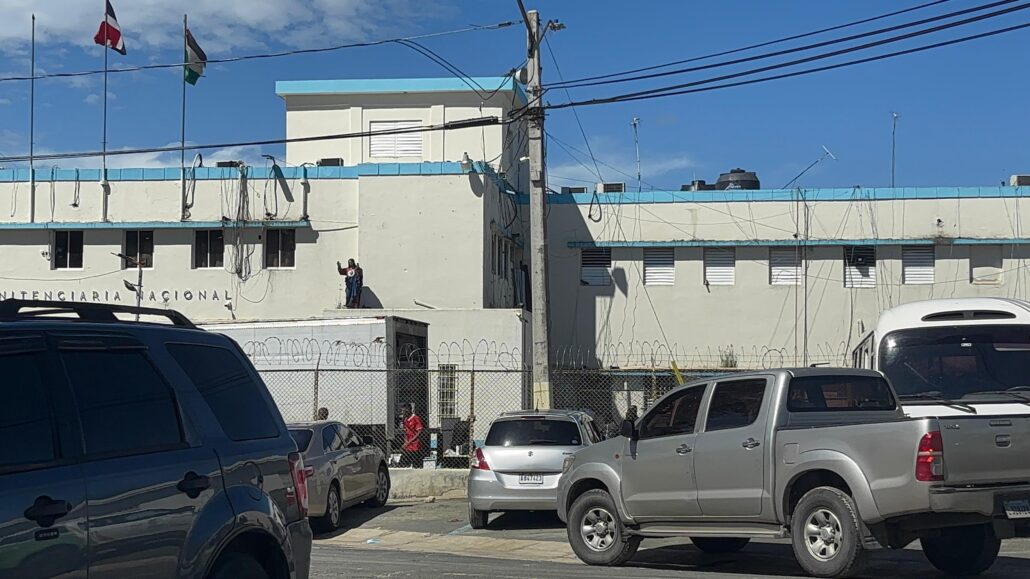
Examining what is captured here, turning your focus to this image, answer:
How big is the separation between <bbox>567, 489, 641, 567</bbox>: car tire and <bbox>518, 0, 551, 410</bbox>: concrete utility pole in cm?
842

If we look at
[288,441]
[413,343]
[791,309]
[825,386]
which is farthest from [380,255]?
[288,441]

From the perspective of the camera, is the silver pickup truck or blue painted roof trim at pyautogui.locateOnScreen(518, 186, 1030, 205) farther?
blue painted roof trim at pyautogui.locateOnScreen(518, 186, 1030, 205)

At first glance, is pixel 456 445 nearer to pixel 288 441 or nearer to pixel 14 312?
pixel 288 441

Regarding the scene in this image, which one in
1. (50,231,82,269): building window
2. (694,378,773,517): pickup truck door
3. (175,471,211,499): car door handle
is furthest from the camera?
(50,231,82,269): building window

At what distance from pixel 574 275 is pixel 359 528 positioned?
1909 centimetres

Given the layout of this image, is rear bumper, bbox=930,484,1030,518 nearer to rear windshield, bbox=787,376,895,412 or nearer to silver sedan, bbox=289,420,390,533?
rear windshield, bbox=787,376,895,412

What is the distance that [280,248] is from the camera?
3120 centimetres

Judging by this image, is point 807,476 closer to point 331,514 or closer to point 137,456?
point 137,456

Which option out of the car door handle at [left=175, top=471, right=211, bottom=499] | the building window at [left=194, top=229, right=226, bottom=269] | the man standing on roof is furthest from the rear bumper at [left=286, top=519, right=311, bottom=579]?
the building window at [left=194, top=229, right=226, bottom=269]

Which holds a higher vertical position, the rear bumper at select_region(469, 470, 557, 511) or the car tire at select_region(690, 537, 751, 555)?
the rear bumper at select_region(469, 470, 557, 511)

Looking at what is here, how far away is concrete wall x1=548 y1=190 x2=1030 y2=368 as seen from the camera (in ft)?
110

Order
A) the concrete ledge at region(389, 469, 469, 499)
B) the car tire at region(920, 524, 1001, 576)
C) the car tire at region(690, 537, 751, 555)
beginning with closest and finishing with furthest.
→ the car tire at region(920, 524, 1001, 576) → the car tire at region(690, 537, 751, 555) → the concrete ledge at region(389, 469, 469, 499)

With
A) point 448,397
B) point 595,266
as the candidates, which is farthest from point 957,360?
point 595,266

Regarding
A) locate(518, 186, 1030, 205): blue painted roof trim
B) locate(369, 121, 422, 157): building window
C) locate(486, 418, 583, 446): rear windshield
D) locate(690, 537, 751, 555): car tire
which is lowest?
locate(690, 537, 751, 555): car tire
